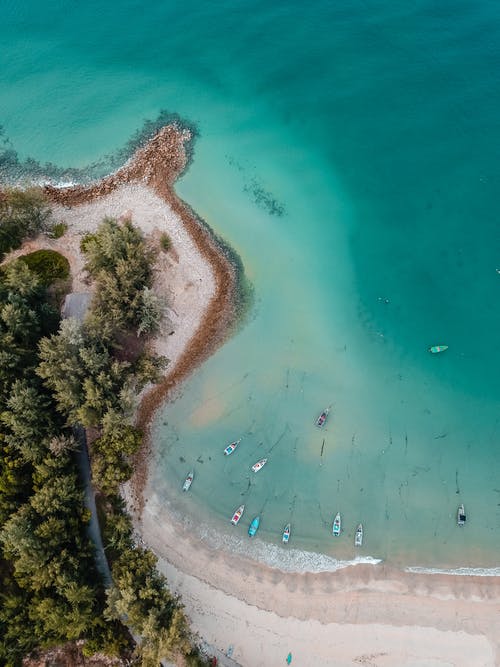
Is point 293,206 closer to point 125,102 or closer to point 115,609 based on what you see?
point 125,102

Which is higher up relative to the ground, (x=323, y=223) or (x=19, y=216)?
→ (x=19, y=216)

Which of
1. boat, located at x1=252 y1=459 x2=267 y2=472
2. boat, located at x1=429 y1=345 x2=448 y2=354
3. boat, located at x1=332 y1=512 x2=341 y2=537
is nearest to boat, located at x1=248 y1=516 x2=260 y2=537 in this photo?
boat, located at x1=252 y1=459 x2=267 y2=472

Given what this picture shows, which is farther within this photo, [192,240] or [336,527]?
[192,240]

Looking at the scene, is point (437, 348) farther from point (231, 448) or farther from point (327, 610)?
point (327, 610)

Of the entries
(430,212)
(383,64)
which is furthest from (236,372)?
(383,64)

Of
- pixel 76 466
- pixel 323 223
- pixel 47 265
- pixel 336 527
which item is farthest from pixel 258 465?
pixel 47 265

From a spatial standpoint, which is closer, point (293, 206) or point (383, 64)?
point (293, 206)

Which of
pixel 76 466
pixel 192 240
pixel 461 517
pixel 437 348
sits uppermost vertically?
pixel 192 240
